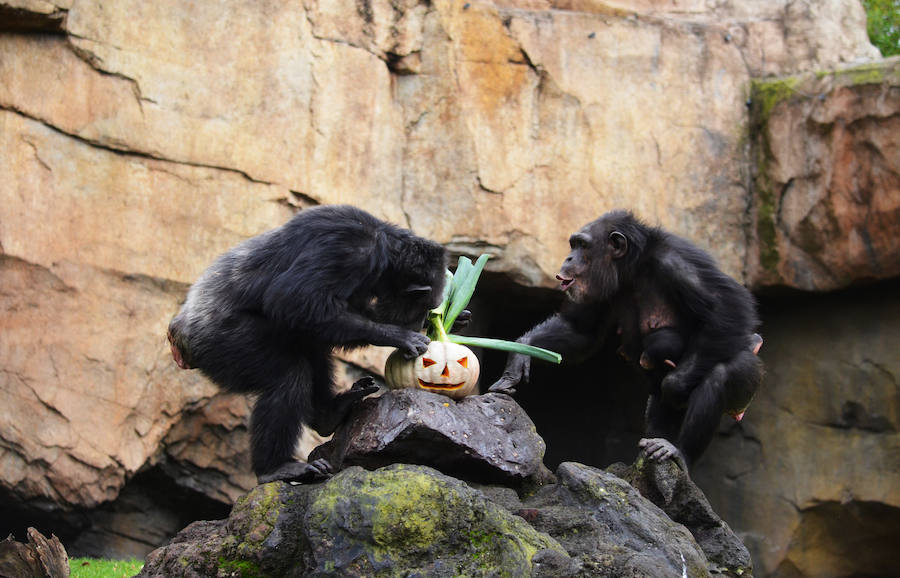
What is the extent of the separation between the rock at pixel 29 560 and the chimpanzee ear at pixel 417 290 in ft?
6.99

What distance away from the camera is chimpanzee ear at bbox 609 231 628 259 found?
578 cm

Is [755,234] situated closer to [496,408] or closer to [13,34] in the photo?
[496,408]

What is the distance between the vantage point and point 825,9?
374 inches

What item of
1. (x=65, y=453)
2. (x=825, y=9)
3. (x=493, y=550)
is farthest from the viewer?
(x=825, y=9)

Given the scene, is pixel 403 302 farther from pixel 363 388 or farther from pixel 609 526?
pixel 609 526

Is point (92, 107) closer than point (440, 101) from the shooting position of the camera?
Yes

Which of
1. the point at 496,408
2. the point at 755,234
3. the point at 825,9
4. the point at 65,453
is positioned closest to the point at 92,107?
the point at 65,453

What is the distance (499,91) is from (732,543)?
15.9 ft

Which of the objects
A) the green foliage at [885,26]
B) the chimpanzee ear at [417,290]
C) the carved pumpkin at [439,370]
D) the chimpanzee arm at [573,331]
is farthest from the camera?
the green foliage at [885,26]

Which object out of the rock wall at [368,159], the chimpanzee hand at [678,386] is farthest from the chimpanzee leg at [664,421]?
the rock wall at [368,159]

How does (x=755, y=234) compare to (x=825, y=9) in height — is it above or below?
below

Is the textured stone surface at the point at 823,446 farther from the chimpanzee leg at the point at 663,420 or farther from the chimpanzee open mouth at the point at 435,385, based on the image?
the chimpanzee open mouth at the point at 435,385

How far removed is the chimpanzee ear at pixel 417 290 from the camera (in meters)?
5.01

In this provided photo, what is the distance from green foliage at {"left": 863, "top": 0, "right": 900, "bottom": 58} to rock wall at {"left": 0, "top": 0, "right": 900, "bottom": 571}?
2632 mm
